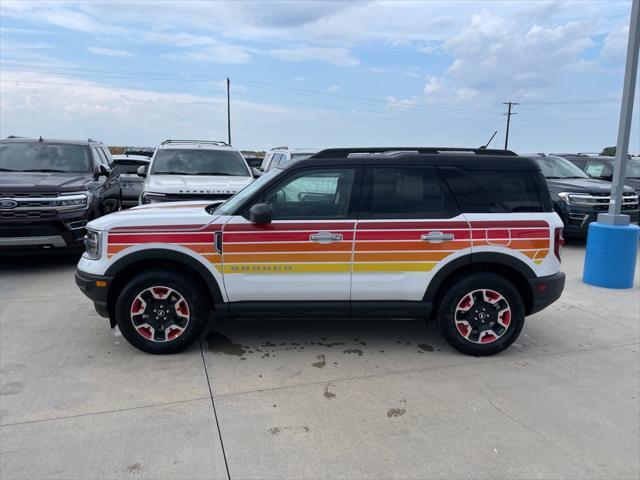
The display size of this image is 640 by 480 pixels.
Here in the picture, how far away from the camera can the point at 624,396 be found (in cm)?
368

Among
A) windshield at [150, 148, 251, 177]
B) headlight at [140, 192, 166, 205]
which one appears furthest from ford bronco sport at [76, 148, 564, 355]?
windshield at [150, 148, 251, 177]

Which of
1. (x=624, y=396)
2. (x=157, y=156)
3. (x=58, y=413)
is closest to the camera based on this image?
(x=58, y=413)

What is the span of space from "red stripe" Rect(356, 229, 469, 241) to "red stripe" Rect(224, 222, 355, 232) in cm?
13

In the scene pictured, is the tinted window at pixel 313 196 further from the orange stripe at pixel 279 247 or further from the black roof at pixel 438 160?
the orange stripe at pixel 279 247

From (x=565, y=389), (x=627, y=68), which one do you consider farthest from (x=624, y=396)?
(x=627, y=68)

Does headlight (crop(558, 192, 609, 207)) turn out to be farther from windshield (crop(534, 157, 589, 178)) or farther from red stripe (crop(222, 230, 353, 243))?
red stripe (crop(222, 230, 353, 243))

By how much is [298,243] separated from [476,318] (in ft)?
5.50

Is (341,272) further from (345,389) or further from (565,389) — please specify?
(565,389)

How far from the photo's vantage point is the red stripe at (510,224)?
414cm

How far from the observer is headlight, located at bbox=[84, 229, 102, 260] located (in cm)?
414

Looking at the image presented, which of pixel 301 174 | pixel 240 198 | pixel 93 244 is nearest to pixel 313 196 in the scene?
pixel 301 174

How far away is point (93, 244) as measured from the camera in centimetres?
421

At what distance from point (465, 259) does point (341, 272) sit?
1049 mm

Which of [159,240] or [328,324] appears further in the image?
[328,324]
